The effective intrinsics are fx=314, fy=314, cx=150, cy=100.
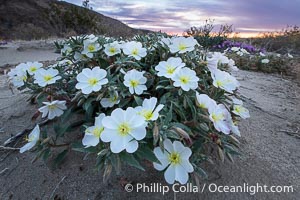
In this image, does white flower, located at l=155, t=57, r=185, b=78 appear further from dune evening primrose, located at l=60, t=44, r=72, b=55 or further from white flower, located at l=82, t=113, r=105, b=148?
dune evening primrose, located at l=60, t=44, r=72, b=55

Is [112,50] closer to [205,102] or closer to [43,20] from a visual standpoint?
[205,102]

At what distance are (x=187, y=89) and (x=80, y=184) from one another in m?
0.79

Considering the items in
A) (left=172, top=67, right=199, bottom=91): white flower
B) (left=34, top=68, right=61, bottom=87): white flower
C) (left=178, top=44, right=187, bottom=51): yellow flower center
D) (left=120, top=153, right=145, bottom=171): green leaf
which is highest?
(left=178, top=44, right=187, bottom=51): yellow flower center

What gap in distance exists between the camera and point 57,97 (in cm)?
179

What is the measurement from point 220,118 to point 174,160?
11.4 inches

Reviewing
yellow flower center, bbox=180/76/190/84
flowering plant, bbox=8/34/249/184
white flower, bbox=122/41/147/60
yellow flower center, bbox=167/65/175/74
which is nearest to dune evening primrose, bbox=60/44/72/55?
flowering plant, bbox=8/34/249/184

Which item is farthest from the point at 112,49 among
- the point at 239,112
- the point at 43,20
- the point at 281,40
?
the point at 43,20

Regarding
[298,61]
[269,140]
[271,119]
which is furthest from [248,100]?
[298,61]

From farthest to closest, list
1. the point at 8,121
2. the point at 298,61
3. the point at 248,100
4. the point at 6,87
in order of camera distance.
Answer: the point at 298,61 < the point at 6,87 < the point at 248,100 < the point at 8,121

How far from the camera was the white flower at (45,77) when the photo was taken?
1.71 m

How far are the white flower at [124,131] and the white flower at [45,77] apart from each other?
0.63 meters

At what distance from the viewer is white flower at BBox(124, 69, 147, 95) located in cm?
160

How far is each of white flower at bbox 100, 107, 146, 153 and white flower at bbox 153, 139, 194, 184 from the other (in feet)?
0.55

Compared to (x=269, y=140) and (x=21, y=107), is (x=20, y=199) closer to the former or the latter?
(x=21, y=107)
